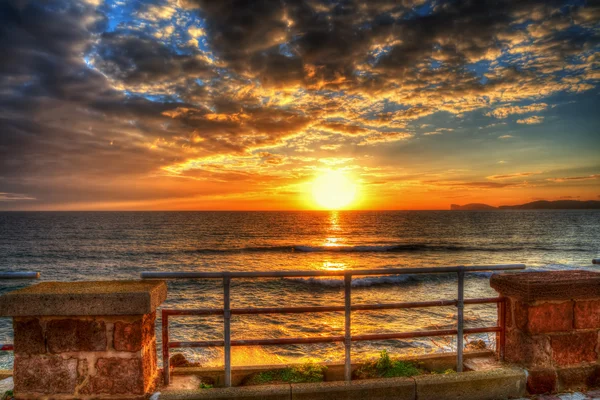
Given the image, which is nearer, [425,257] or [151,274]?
[151,274]

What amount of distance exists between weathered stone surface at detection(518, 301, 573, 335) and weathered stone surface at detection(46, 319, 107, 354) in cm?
383

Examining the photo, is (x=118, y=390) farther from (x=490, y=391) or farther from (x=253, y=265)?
(x=253, y=265)

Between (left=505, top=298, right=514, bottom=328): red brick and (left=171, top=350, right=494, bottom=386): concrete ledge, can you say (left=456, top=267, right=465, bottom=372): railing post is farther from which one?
(left=505, top=298, right=514, bottom=328): red brick

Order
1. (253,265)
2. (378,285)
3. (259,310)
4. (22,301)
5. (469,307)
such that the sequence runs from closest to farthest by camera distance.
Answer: (22,301) → (259,310) → (469,307) → (378,285) → (253,265)

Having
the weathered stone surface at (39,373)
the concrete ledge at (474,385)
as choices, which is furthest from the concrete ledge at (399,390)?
the weathered stone surface at (39,373)

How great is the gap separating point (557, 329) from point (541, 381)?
517 mm

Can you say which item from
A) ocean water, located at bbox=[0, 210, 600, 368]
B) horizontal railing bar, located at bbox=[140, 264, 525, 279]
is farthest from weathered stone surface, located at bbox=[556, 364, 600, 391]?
ocean water, located at bbox=[0, 210, 600, 368]

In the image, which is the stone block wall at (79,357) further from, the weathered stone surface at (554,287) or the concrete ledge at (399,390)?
the weathered stone surface at (554,287)

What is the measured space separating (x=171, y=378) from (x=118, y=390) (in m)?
0.60

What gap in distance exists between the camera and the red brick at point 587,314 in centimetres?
355

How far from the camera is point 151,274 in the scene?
3082mm

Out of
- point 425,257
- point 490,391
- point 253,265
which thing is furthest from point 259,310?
point 425,257

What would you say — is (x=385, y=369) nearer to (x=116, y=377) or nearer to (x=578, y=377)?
(x=578, y=377)

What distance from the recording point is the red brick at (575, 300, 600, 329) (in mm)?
3547
